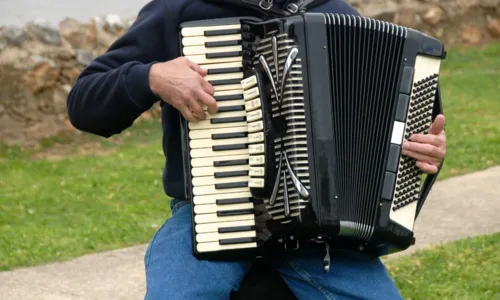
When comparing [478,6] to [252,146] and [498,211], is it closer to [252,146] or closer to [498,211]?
[498,211]

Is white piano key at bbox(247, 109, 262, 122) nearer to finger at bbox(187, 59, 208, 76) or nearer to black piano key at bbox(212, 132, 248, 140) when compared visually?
black piano key at bbox(212, 132, 248, 140)

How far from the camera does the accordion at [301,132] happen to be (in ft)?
8.45

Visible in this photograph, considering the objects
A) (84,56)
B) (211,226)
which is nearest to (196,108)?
(211,226)

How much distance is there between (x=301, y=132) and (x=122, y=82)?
22.7 inches

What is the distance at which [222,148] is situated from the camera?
2.61 m

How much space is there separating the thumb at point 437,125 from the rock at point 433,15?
712 cm

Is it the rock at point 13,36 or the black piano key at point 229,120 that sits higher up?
the black piano key at point 229,120

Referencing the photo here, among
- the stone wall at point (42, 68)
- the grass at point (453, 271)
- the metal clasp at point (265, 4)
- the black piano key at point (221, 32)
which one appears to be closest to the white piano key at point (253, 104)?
the black piano key at point (221, 32)

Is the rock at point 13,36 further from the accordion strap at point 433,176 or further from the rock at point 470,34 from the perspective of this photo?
the accordion strap at point 433,176

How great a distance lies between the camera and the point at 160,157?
6.86m

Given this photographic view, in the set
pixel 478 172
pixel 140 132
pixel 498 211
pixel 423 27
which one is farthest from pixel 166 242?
pixel 423 27

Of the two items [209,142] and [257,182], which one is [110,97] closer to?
[209,142]

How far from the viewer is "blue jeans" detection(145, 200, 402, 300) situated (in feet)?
8.55

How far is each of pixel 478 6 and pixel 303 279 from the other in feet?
25.5
